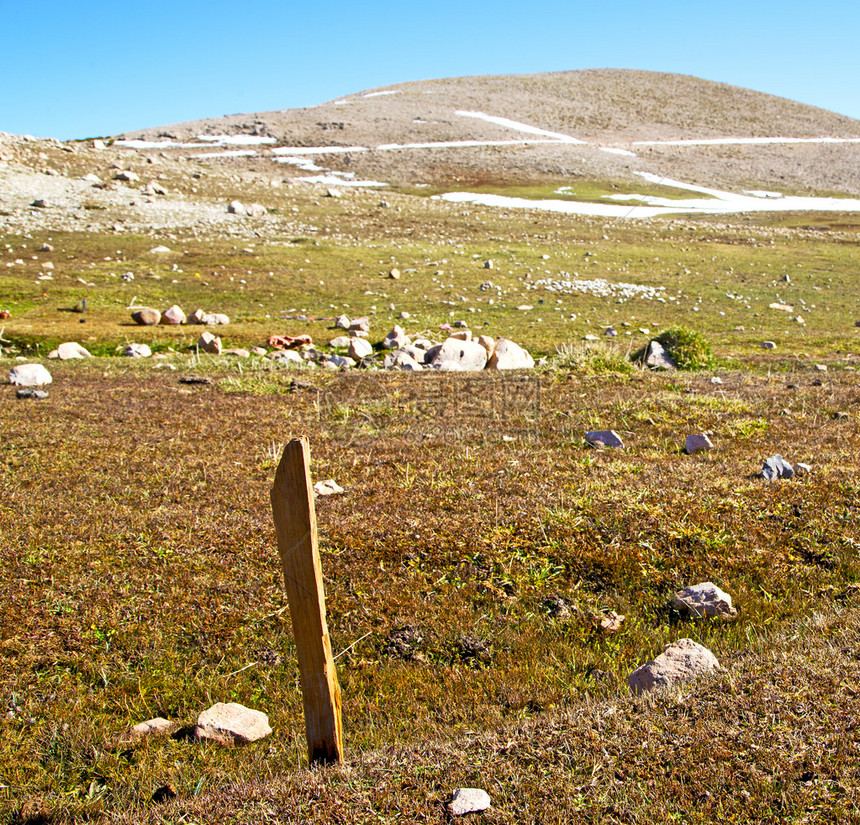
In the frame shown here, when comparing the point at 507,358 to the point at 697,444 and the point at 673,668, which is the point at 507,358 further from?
the point at 673,668

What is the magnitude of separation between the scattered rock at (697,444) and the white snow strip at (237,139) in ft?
217

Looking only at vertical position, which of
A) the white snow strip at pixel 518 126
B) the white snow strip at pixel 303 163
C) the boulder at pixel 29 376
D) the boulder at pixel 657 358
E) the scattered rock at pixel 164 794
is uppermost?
the white snow strip at pixel 518 126

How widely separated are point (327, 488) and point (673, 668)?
11.2 feet

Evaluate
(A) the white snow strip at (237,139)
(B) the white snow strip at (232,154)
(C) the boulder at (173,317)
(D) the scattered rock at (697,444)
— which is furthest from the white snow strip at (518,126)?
(D) the scattered rock at (697,444)

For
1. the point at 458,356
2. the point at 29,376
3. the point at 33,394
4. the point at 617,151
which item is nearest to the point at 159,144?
the point at 617,151

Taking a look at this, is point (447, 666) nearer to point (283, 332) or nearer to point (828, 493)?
point (828, 493)

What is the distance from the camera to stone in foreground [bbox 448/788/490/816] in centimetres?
259

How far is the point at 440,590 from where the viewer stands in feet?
15.1

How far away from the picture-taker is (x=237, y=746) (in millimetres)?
3332

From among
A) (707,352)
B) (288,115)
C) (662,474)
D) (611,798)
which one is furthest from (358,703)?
(288,115)

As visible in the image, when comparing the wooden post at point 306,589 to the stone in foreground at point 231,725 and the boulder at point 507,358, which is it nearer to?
the stone in foreground at point 231,725

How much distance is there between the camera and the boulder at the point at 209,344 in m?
14.5

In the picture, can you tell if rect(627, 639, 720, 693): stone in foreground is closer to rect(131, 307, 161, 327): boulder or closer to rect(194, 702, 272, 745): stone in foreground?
rect(194, 702, 272, 745): stone in foreground

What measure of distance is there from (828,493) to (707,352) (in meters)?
8.22
